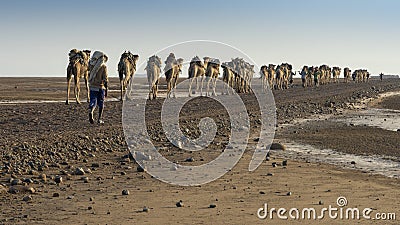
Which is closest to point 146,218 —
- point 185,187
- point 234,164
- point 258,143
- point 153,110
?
point 185,187

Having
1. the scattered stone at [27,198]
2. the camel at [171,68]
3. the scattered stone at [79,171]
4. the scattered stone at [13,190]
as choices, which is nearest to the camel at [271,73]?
the camel at [171,68]

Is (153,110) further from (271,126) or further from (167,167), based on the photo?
(167,167)

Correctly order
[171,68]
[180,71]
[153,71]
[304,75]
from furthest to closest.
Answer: [304,75] → [180,71] → [153,71] → [171,68]

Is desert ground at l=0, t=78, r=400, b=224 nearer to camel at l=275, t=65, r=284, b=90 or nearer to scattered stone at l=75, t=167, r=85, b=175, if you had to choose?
scattered stone at l=75, t=167, r=85, b=175

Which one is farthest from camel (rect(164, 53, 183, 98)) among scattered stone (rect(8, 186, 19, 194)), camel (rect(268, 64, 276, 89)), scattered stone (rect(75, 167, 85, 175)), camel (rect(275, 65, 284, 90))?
camel (rect(275, 65, 284, 90))

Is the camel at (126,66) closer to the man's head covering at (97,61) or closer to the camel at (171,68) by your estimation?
the camel at (171,68)

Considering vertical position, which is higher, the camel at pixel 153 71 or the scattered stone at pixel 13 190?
the camel at pixel 153 71

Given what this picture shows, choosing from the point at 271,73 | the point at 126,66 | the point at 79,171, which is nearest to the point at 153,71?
the point at 126,66

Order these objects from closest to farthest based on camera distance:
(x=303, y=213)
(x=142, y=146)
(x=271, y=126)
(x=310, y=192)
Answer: (x=303, y=213)
(x=310, y=192)
(x=142, y=146)
(x=271, y=126)

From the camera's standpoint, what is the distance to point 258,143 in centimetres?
1630

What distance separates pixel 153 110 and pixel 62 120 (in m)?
5.52


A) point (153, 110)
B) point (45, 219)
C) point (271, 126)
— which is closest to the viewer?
point (45, 219)

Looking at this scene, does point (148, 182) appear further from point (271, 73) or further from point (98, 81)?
point (271, 73)

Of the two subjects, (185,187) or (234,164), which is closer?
(185,187)
